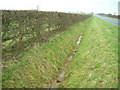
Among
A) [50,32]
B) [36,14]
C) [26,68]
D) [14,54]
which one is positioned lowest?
[26,68]

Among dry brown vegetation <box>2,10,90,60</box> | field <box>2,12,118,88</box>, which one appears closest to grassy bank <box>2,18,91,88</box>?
field <box>2,12,118,88</box>

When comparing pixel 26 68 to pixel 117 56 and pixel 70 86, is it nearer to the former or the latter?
pixel 70 86

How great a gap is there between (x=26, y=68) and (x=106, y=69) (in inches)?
188

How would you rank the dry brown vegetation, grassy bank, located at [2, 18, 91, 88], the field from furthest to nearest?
the dry brown vegetation
grassy bank, located at [2, 18, 91, 88]
the field

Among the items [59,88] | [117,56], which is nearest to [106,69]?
[117,56]

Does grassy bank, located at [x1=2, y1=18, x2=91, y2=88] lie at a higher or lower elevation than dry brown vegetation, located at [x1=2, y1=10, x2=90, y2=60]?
lower

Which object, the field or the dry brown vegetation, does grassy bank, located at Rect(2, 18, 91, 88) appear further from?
the dry brown vegetation

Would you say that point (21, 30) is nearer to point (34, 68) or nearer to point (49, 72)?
point (34, 68)

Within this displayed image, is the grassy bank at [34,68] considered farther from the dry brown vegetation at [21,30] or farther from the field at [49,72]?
the dry brown vegetation at [21,30]

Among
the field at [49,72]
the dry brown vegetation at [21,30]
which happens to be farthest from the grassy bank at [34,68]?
the dry brown vegetation at [21,30]

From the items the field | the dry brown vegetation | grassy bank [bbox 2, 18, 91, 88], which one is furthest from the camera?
the dry brown vegetation

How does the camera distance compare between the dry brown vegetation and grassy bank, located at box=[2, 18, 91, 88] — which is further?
the dry brown vegetation

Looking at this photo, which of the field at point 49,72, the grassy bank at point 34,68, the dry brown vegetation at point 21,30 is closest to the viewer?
the field at point 49,72

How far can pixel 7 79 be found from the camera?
680 centimetres
